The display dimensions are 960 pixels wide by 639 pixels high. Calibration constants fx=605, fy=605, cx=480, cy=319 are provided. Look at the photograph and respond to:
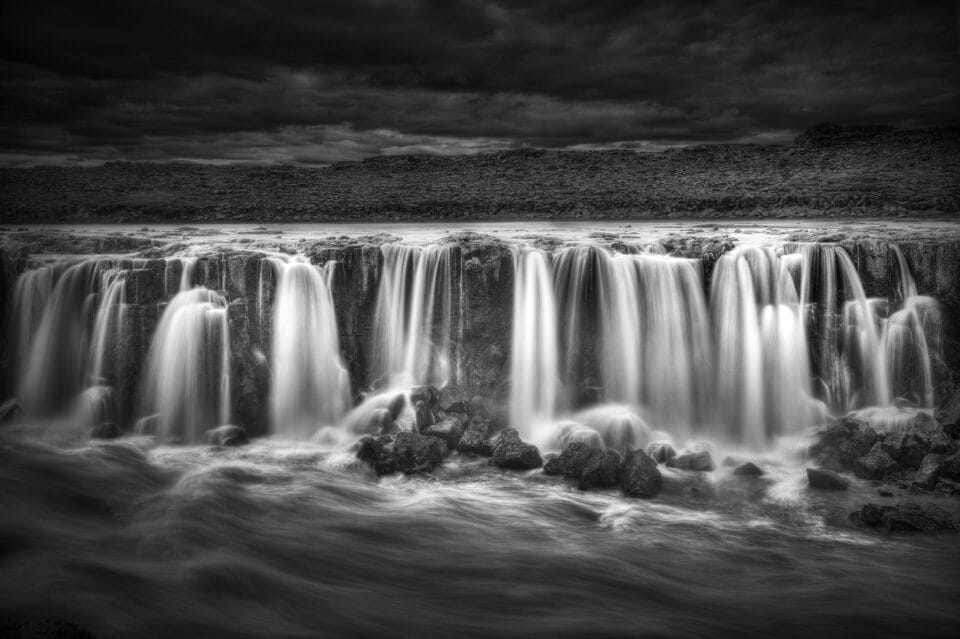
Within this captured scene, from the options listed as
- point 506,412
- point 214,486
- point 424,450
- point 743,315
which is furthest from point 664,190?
point 214,486

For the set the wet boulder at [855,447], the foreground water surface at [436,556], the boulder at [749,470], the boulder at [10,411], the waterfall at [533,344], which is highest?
the waterfall at [533,344]

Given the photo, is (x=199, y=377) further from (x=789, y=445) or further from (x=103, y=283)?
(x=789, y=445)

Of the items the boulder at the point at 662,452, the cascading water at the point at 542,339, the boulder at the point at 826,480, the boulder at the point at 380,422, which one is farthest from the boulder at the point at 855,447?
the boulder at the point at 380,422

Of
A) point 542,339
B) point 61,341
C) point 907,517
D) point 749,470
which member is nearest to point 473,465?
point 542,339

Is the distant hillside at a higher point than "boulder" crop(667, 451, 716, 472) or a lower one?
higher

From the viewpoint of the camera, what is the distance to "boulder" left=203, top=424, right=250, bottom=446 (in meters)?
12.8

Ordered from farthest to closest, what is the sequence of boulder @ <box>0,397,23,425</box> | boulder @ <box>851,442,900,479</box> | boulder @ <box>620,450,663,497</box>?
boulder @ <box>0,397,23,425</box> < boulder @ <box>851,442,900,479</box> < boulder @ <box>620,450,663,497</box>

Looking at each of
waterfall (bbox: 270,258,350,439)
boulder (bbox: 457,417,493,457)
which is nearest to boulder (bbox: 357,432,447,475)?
boulder (bbox: 457,417,493,457)

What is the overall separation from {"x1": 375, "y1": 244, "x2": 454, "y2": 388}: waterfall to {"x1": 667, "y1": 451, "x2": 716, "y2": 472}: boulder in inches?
226

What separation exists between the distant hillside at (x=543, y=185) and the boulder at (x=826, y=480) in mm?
21714

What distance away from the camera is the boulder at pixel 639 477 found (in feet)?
33.5

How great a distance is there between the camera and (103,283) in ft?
48.4

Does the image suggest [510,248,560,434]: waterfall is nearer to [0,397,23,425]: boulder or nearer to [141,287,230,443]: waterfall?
[141,287,230,443]: waterfall

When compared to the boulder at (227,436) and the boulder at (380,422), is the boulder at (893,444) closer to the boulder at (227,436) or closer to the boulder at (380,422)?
the boulder at (380,422)
